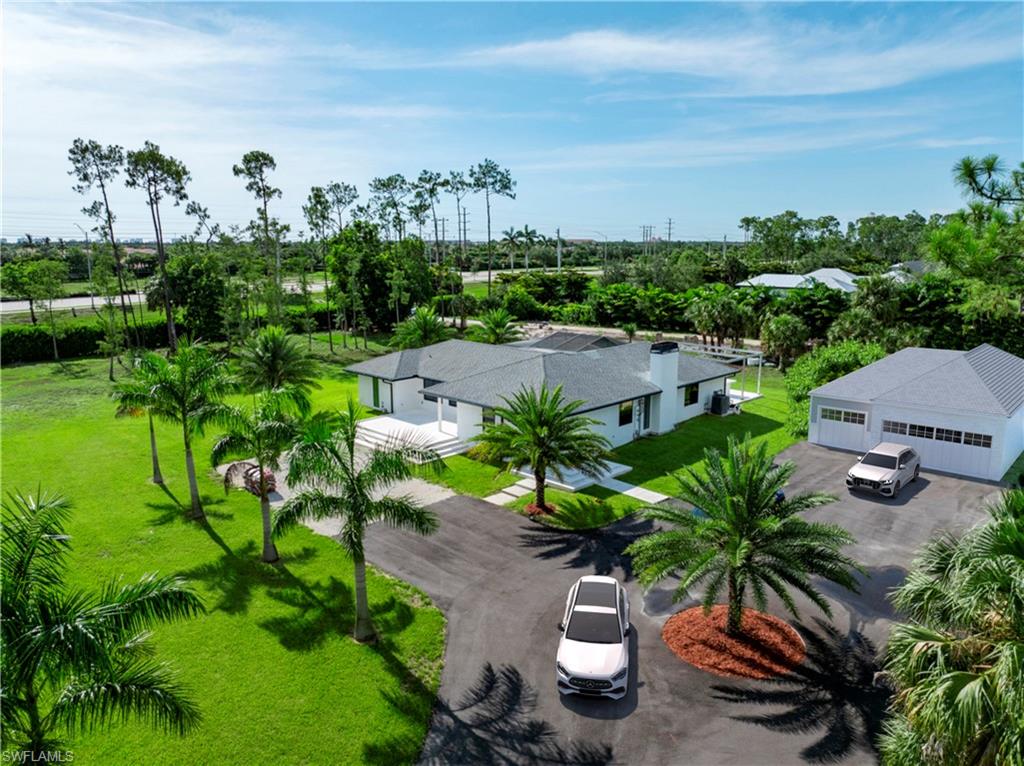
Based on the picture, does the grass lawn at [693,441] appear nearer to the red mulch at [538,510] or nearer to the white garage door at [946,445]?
the red mulch at [538,510]

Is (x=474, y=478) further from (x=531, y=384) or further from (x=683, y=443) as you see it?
(x=683, y=443)

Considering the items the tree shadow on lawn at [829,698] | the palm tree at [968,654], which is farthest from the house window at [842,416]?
the palm tree at [968,654]

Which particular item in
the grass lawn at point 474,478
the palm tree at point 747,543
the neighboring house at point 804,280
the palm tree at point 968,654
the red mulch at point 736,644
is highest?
the neighboring house at point 804,280

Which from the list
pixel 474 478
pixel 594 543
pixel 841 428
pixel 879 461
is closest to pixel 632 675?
pixel 594 543

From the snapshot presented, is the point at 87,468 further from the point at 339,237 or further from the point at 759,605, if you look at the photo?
the point at 339,237

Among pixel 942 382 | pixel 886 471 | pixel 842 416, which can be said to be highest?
pixel 942 382

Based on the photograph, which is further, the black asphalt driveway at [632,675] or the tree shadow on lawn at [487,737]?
the black asphalt driveway at [632,675]
